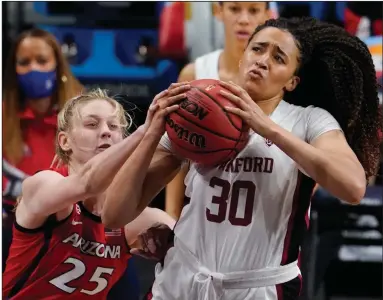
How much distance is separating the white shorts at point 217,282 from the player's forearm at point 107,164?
0.33 meters

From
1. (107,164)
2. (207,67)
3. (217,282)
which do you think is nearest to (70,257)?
(107,164)

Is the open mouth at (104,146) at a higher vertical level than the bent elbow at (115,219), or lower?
higher

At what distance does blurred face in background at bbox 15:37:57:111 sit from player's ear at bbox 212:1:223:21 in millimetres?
998

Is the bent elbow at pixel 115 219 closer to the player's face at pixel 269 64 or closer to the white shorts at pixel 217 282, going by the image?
the white shorts at pixel 217 282

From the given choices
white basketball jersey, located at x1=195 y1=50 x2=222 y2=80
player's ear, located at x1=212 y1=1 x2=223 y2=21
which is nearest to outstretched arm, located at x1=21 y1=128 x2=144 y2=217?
white basketball jersey, located at x1=195 y1=50 x2=222 y2=80

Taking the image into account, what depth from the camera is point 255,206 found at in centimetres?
225

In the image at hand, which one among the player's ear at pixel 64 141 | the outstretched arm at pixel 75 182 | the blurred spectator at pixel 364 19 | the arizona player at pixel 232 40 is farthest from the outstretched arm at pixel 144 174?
the blurred spectator at pixel 364 19

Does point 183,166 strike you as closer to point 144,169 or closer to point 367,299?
point 144,169

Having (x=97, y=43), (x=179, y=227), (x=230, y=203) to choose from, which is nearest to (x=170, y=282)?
(x=179, y=227)

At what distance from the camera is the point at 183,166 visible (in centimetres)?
251

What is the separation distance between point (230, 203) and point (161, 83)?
8.72ft

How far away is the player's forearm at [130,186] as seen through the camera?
2.26 metres

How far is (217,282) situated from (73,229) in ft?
2.78

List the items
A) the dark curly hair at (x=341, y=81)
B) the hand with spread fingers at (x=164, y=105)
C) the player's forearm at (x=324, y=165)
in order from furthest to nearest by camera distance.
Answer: the dark curly hair at (x=341, y=81), the hand with spread fingers at (x=164, y=105), the player's forearm at (x=324, y=165)
